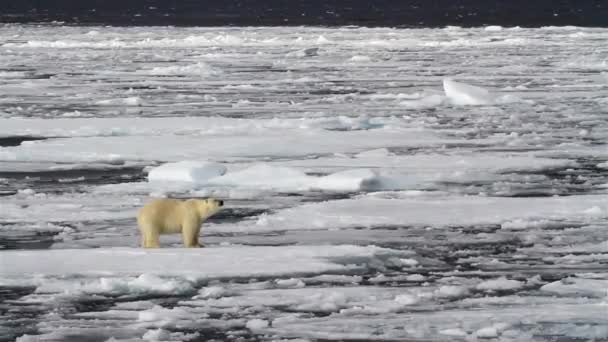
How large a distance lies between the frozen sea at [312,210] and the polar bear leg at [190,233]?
0.12 meters

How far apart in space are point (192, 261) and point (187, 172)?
2980 mm

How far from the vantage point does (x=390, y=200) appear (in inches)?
344

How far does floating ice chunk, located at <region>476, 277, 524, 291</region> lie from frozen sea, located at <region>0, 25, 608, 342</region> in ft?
0.06

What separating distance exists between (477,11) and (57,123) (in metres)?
52.7

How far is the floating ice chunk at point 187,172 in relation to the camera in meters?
9.58

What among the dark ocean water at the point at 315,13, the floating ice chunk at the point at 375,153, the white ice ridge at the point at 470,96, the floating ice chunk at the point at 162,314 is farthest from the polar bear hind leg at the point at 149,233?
the dark ocean water at the point at 315,13

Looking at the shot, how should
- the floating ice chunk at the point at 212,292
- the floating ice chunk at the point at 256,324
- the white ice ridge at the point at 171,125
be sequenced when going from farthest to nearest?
the white ice ridge at the point at 171,125 → the floating ice chunk at the point at 212,292 → the floating ice chunk at the point at 256,324

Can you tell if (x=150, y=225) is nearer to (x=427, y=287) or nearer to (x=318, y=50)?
(x=427, y=287)

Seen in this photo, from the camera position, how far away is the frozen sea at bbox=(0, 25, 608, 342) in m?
5.70

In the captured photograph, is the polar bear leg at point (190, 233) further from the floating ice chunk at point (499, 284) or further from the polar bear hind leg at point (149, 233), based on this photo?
the floating ice chunk at point (499, 284)

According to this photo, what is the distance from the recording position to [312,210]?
8.35 metres

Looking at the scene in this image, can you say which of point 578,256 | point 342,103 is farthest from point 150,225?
point 342,103

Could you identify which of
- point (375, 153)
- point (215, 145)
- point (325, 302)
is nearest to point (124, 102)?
point (215, 145)

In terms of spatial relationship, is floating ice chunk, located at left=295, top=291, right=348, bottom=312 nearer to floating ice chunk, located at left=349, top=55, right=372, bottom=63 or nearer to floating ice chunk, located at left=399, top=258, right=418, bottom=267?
floating ice chunk, located at left=399, top=258, right=418, bottom=267
